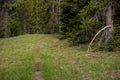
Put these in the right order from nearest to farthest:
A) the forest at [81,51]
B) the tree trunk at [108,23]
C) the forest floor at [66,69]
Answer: the forest floor at [66,69] < the forest at [81,51] < the tree trunk at [108,23]

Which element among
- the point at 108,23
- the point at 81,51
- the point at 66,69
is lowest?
the point at 81,51

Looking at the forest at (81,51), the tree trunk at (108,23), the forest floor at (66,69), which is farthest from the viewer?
the tree trunk at (108,23)

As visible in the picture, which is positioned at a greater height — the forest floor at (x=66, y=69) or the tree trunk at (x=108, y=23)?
the tree trunk at (x=108, y=23)

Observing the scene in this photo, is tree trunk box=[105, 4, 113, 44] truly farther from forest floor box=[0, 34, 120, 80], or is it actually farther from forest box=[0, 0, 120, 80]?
forest floor box=[0, 34, 120, 80]

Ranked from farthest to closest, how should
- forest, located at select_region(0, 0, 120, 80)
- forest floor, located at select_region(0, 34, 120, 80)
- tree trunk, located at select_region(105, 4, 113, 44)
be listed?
tree trunk, located at select_region(105, 4, 113, 44) → forest, located at select_region(0, 0, 120, 80) → forest floor, located at select_region(0, 34, 120, 80)

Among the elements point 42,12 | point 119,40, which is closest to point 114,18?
point 119,40

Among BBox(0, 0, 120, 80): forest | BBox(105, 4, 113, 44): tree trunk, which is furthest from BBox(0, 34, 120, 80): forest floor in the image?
BBox(105, 4, 113, 44): tree trunk

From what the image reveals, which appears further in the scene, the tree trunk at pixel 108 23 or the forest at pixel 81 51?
the tree trunk at pixel 108 23

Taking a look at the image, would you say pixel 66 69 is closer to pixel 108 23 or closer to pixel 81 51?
pixel 81 51

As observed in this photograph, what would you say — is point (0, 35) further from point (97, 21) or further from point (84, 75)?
point (84, 75)

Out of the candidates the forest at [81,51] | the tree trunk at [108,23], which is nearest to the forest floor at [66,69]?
the forest at [81,51]

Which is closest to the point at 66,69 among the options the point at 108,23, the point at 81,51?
the point at 81,51

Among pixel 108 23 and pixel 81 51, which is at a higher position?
pixel 108 23

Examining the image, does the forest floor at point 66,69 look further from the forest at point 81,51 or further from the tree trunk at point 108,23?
the tree trunk at point 108,23
